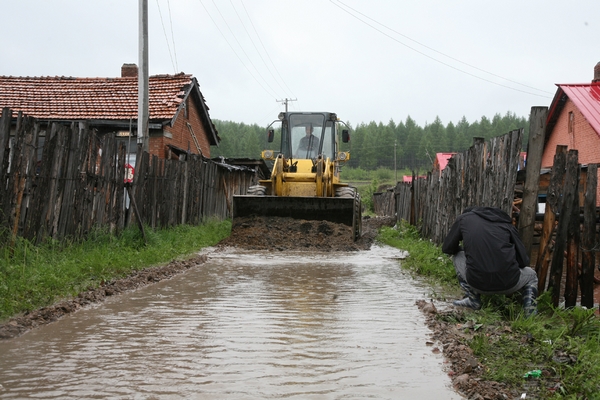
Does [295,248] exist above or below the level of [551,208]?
below

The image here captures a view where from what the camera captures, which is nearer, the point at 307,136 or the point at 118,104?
the point at 307,136

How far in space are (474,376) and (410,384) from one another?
463 mm

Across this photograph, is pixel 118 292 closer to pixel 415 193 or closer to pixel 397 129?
pixel 415 193

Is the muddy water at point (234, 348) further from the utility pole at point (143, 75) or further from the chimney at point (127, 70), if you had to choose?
the chimney at point (127, 70)

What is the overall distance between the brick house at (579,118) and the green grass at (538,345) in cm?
1838

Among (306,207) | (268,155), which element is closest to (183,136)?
(268,155)

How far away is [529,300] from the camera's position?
681cm

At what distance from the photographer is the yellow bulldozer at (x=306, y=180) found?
15.9 m

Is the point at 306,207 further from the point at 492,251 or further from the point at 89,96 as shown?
the point at 89,96

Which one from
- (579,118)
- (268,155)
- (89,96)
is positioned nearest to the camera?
(268,155)

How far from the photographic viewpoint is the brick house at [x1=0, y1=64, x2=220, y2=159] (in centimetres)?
2245

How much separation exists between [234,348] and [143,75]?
11.8 metres

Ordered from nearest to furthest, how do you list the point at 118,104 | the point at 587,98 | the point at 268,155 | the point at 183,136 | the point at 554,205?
the point at 554,205
the point at 268,155
the point at 118,104
the point at 183,136
the point at 587,98

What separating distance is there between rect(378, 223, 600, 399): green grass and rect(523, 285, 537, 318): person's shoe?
10 cm
